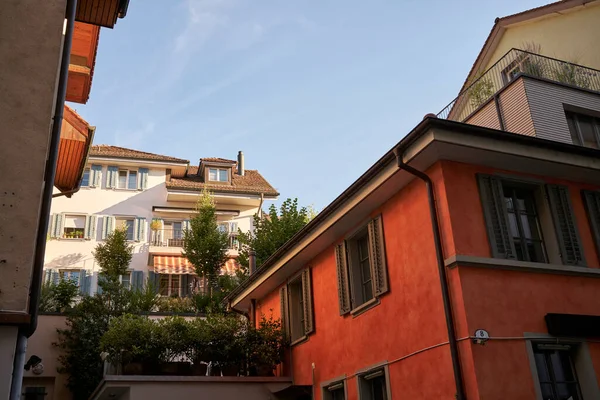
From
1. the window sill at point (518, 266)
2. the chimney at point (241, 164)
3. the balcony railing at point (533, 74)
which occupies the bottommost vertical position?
the window sill at point (518, 266)

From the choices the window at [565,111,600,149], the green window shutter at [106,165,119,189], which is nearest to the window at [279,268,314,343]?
the window at [565,111,600,149]

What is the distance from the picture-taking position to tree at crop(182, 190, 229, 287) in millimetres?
34594

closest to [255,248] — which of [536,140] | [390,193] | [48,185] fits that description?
[390,193]

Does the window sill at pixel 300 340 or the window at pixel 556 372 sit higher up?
the window sill at pixel 300 340

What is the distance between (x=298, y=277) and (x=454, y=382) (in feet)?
23.8

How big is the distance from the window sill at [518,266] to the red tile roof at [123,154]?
105ft

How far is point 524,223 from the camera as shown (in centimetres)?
1171

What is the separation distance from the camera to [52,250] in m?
36.4

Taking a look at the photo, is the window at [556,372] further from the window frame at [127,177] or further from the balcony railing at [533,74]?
the window frame at [127,177]

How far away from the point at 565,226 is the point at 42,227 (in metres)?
8.67

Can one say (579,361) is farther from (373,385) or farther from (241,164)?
(241,164)

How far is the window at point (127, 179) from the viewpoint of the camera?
1556 inches

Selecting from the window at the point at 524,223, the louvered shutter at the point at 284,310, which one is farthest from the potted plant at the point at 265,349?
the window at the point at 524,223

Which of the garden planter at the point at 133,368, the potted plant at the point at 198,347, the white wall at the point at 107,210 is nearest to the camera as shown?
the garden planter at the point at 133,368
